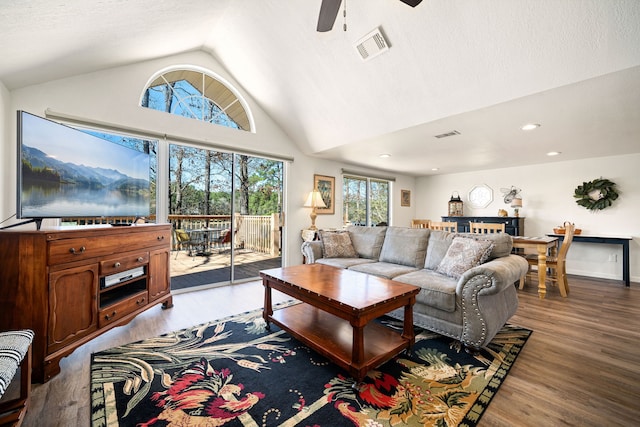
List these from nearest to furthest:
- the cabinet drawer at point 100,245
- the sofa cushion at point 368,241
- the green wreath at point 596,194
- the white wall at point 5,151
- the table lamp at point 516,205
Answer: the cabinet drawer at point 100,245
the white wall at point 5,151
the sofa cushion at point 368,241
the green wreath at point 596,194
the table lamp at point 516,205

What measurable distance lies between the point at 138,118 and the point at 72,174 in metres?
1.36

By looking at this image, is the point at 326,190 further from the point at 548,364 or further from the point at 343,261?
the point at 548,364

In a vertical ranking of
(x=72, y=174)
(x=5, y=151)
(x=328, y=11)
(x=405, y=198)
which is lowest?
(x=72, y=174)

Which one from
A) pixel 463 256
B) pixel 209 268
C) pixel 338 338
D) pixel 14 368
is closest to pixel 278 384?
pixel 338 338

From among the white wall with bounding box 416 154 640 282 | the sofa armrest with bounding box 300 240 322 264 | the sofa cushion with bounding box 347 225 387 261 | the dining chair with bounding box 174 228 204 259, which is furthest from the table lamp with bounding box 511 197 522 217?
the dining chair with bounding box 174 228 204 259

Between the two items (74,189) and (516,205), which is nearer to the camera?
(74,189)

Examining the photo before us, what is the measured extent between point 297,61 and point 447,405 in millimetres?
3484

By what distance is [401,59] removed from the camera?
2572 millimetres

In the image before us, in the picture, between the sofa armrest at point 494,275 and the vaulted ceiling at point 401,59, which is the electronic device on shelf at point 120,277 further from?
the sofa armrest at point 494,275

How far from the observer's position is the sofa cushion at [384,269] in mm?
2701

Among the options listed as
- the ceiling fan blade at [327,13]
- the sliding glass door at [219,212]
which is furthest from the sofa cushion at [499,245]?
the sliding glass door at [219,212]

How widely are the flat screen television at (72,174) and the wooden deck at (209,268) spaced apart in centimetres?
145

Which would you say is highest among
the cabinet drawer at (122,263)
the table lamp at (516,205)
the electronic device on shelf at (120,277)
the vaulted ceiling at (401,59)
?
the vaulted ceiling at (401,59)

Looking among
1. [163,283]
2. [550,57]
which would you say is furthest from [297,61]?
[163,283]
